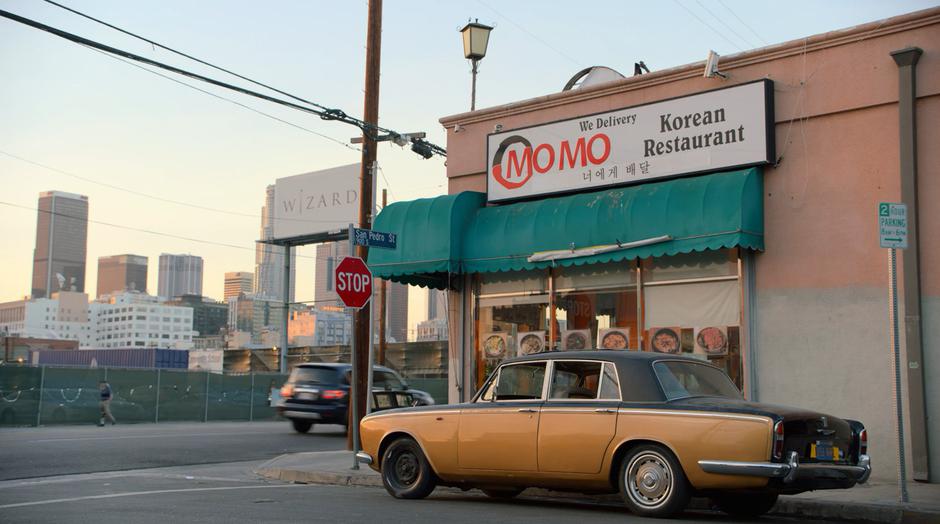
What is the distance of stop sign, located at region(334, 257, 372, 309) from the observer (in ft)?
45.7

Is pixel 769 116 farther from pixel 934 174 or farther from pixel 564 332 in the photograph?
pixel 564 332

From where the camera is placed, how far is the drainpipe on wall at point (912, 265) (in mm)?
12023

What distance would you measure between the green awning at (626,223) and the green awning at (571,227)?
1cm

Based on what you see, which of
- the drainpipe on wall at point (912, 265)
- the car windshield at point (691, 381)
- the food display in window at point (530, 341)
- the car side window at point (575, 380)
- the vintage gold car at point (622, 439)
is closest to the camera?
the vintage gold car at point (622, 439)

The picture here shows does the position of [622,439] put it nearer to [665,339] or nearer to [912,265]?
[912,265]

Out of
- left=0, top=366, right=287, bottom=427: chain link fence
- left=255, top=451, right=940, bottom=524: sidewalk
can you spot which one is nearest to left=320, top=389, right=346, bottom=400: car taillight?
left=255, top=451, right=940, bottom=524: sidewalk

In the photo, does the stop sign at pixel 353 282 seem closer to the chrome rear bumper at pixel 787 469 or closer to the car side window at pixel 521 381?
the car side window at pixel 521 381

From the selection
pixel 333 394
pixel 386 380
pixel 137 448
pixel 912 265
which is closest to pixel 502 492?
pixel 912 265

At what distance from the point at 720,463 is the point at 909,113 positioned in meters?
6.39

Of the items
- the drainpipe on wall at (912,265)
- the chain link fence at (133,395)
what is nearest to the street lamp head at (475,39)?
the drainpipe on wall at (912,265)

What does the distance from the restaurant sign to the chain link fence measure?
1865 centimetres

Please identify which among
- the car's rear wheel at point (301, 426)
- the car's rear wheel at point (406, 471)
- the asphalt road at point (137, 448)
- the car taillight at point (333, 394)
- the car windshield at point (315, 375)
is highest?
the car windshield at point (315, 375)

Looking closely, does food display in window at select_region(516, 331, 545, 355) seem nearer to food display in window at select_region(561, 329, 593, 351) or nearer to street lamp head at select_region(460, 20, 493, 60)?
food display in window at select_region(561, 329, 593, 351)

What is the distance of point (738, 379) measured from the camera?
46.0 feet
